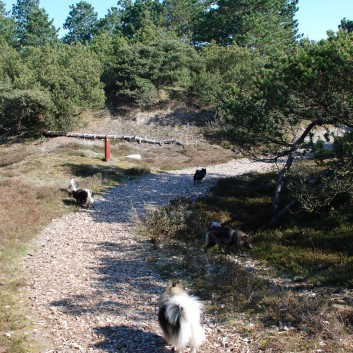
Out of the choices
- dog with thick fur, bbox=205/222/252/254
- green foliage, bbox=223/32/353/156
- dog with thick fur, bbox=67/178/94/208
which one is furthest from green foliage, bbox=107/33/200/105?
dog with thick fur, bbox=205/222/252/254

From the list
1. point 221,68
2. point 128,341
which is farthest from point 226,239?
point 221,68

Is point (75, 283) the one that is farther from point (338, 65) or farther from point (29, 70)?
point (29, 70)

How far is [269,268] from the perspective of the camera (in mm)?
11961

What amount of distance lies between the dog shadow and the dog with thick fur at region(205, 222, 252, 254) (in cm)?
557

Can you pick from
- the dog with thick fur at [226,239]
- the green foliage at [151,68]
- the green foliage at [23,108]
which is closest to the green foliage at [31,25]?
the green foliage at [151,68]

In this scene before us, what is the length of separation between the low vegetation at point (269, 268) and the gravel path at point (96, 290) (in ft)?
2.37

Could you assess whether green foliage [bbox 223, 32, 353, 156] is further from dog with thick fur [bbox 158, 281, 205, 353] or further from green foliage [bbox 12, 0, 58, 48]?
green foliage [bbox 12, 0, 58, 48]

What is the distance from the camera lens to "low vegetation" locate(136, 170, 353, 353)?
7.96 meters

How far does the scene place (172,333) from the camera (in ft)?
22.3

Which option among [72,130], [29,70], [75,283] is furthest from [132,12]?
[75,283]

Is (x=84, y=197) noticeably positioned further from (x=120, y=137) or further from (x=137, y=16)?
(x=137, y=16)

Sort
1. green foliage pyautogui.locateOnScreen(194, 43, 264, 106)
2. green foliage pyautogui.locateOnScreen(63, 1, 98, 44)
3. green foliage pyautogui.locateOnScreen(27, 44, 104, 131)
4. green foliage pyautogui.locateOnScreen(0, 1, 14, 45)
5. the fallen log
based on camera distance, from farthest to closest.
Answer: green foliage pyautogui.locateOnScreen(63, 1, 98, 44)
green foliage pyautogui.locateOnScreen(0, 1, 14, 45)
green foliage pyautogui.locateOnScreen(194, 43, 264, 106)
green foliage pyautogui.locateOnScreen(27, 44, 104, 131)
the fallen log

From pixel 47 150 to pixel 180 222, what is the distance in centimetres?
2432

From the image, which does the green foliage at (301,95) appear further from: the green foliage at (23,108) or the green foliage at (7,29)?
the green foliage at (7,29)
